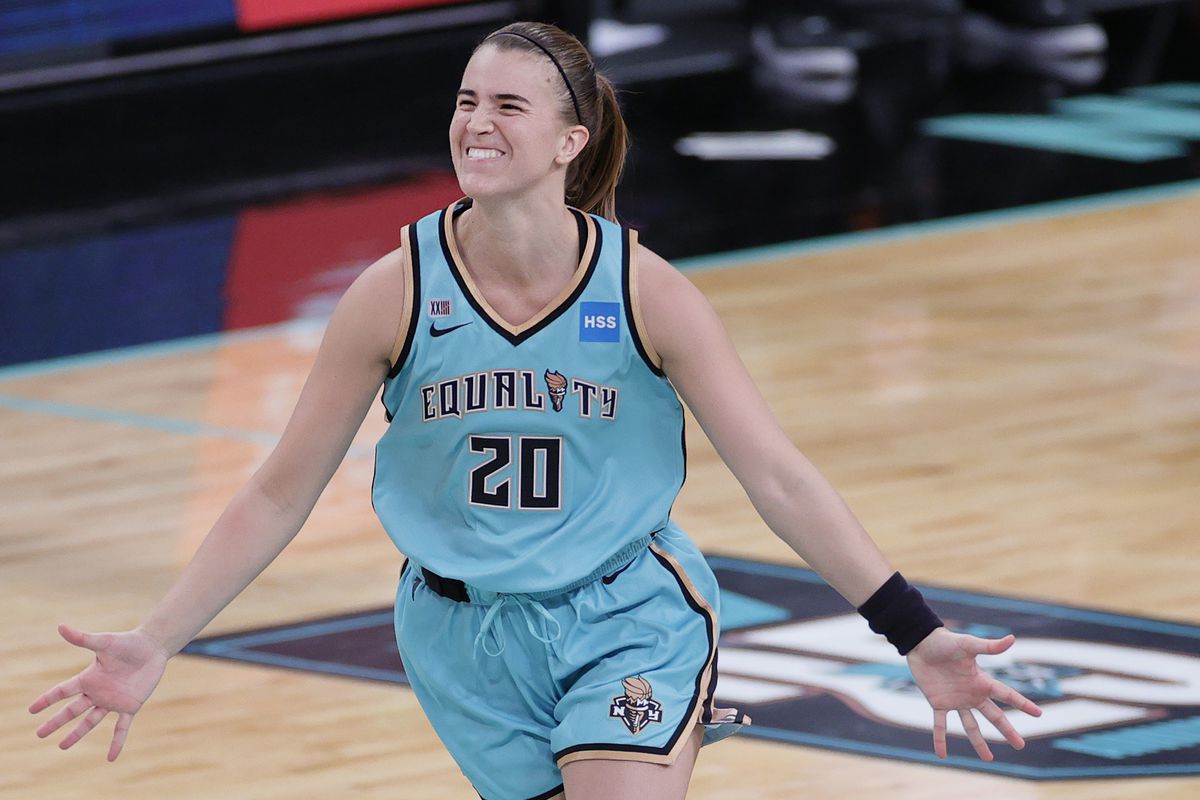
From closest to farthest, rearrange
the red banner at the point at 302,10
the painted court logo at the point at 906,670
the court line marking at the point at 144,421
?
the painted court logo at the point at 906,670
the court line marking at the point at 144,421
the red banner at the point at 302,10

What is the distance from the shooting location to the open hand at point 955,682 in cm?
314

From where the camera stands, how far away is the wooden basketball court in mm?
4883

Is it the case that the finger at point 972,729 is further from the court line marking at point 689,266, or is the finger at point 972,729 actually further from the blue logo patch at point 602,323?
the court line marking at point 689,266

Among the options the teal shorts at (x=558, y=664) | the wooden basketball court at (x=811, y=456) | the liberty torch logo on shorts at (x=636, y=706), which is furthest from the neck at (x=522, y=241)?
the wooden basketball court at (x=811, y=456)

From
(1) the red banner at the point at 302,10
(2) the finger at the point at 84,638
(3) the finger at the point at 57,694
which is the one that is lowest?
(1) the red banner at the point at 302,10

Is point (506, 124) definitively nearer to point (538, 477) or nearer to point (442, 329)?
point (442, 329)

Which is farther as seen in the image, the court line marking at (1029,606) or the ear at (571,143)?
the court line marking at (1029,606)

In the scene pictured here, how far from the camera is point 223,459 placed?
707 cm

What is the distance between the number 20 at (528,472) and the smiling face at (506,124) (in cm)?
33

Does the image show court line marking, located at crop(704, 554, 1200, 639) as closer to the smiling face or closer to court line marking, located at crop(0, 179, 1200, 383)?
the smiling face

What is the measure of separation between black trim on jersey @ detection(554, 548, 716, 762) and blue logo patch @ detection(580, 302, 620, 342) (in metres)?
0.32

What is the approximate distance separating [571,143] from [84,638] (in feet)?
2.97

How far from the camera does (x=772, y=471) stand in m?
3.20

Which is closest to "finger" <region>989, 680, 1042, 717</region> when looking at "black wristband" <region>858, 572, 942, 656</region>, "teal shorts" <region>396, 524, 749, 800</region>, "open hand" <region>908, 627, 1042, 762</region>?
"open hand" <region>908, 627, 1042, 762</region>
